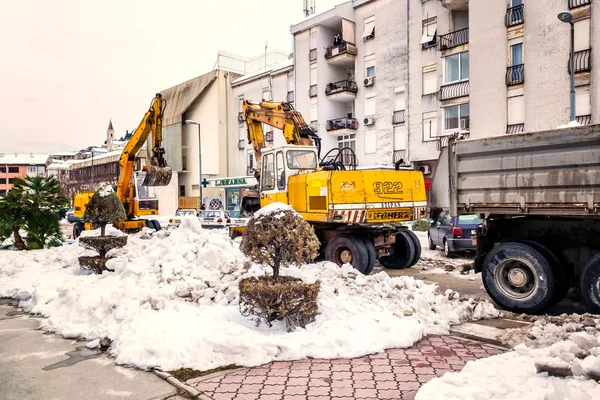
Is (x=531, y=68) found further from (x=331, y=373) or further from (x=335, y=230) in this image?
(x=331, y=373)

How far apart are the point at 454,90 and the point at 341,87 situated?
866 cm

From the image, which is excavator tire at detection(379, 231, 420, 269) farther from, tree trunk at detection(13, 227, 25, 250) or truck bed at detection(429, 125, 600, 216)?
tree trunk at detection(13, 227, 25, 250)

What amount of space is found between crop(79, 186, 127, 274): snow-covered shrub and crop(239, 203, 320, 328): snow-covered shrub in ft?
19.5

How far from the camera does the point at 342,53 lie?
32188mm

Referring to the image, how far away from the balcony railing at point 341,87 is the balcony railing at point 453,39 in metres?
7.20

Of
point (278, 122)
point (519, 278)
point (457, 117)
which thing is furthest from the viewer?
point (457, 117)

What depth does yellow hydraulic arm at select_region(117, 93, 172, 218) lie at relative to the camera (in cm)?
1689

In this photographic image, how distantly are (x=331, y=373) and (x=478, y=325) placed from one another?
2916mm

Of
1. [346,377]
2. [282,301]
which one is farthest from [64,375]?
[346,377]

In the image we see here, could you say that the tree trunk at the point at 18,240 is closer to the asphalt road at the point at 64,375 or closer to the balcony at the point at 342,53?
the asphalt road at the point at 64,375

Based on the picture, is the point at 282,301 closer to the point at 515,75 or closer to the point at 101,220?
the point at 101,220

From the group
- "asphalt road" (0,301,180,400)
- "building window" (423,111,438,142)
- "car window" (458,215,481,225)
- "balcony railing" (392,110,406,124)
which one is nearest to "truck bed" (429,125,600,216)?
"asphalt road" (0,301,180,400)

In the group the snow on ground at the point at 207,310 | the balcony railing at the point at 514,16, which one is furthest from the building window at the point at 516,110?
the snow on ground at the point at 207,310

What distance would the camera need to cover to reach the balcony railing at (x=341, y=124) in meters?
32.1
